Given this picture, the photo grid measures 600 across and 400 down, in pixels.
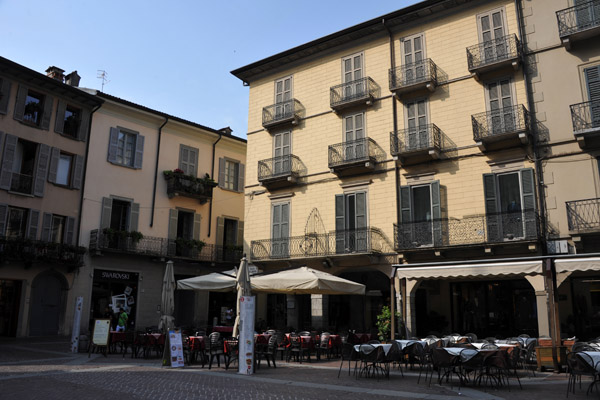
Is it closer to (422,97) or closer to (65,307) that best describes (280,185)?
(422,97)

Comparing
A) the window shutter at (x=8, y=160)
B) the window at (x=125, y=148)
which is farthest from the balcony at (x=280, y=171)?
the window shutter at (x=8, y=160)

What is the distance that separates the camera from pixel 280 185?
21.6m

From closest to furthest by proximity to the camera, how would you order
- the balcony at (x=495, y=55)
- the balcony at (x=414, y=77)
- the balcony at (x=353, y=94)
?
the balcony at (x=495, y=55), the balcony at (x=414, y=77), the balcony at (x=353, y=94)

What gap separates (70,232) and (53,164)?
10.6ft

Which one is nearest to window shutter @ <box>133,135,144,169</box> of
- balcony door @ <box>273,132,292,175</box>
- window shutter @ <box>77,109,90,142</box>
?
window shutter @ <box>77,109,90,142</box>

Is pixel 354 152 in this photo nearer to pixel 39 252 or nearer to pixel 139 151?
pixel 139 151

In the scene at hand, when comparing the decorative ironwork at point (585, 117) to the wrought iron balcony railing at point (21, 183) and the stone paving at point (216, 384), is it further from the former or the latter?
the wrought iron balcony railing at point (21, 183)

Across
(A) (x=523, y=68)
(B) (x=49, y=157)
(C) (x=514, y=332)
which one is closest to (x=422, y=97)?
(A) (x=523, y=68)

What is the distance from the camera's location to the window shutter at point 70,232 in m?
21.9

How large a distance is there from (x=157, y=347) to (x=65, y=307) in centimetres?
909

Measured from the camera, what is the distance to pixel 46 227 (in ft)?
69.8

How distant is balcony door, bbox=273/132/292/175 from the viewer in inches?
845

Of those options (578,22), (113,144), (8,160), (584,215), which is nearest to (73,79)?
(113,144)

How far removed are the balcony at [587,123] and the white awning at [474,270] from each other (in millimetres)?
5144
